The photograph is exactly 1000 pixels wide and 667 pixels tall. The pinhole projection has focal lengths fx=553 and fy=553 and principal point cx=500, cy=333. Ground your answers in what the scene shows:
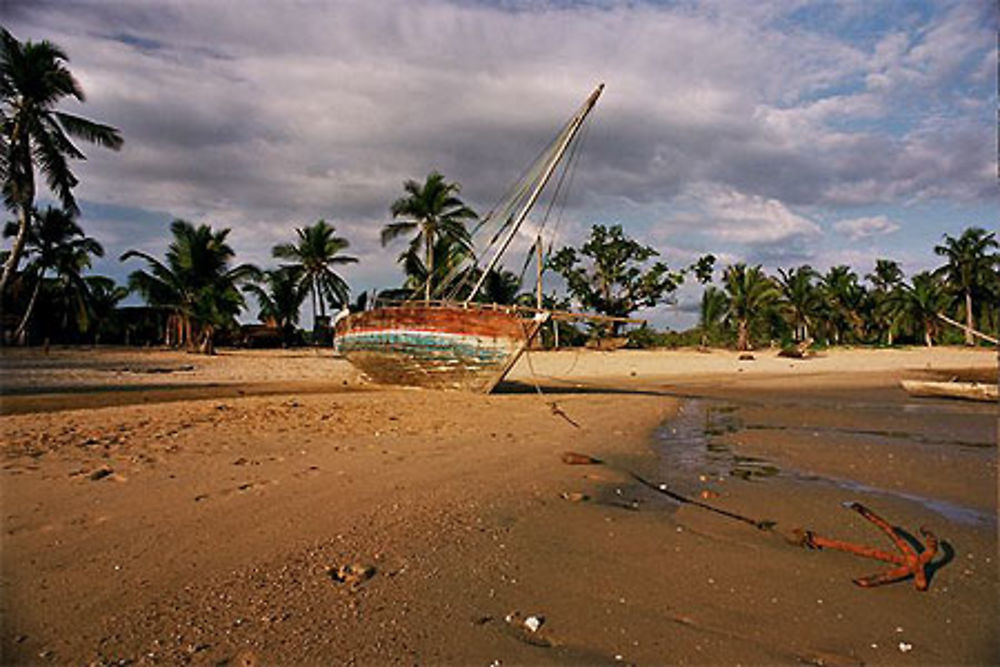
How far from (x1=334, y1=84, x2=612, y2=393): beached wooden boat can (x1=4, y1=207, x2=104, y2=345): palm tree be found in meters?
27.5

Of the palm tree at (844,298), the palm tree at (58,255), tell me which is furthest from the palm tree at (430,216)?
the palm tree at (844,298)

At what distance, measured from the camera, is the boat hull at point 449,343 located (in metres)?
13.1

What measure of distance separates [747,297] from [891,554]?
153 feet

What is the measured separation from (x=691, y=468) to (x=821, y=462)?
1931mm

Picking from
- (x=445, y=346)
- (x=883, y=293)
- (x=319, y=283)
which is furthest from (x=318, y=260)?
(x=883, y=293)

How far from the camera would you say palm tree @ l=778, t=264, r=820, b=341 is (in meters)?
52.8

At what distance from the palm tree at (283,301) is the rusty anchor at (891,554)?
41.3 meters

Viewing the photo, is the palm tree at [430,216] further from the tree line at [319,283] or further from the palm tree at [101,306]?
the palm tree at [101,306]

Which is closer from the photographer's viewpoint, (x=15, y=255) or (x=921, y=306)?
(x=15, y=255)

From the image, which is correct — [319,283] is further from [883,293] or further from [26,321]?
[883,293]

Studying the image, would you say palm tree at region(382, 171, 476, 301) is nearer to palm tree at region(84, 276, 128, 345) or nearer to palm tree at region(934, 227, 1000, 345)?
palm tree at region(84, 276, 128, 345)

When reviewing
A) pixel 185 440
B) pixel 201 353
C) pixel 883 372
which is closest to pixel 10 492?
pixel 185 440

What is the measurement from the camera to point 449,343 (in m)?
13.4

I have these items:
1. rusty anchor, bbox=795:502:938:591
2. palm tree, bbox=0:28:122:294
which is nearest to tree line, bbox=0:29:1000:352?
palm tree, bbox=0:28:122:294
